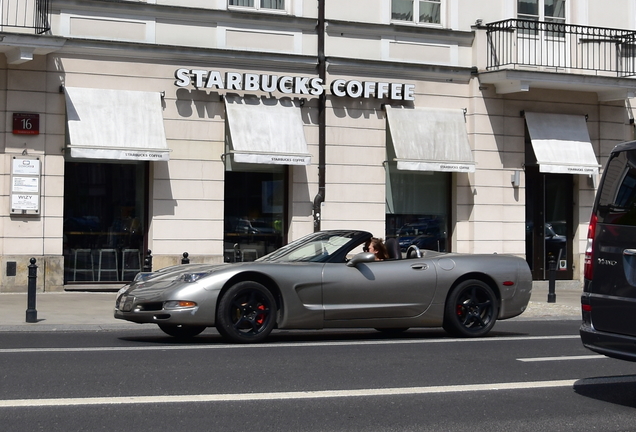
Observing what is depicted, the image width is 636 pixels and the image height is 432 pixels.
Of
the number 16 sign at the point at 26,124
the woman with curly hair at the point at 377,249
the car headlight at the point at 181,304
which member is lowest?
the car headlight at the point at 181,304

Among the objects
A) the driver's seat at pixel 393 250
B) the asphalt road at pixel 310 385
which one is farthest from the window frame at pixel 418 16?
the asphalt road at pixel 310 385

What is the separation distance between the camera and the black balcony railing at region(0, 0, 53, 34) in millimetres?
17828

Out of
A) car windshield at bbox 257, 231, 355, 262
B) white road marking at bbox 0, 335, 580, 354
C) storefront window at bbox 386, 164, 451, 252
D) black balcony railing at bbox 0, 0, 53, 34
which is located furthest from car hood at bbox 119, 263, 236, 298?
storefront window at bbox 386, 164, 451, 252

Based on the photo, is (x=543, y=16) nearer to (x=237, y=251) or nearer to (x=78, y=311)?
(x=237, y=251)

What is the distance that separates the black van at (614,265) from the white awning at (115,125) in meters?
12.2

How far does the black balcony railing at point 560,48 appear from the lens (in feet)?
71.4

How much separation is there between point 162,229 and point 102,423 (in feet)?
42.7

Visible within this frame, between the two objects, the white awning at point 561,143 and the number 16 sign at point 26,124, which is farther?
the white awning at point 561,143

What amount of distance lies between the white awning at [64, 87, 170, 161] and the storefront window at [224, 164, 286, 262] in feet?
6.52

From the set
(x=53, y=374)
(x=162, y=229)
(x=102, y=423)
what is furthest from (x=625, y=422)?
(x=162, y=229)

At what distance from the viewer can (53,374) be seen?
8.23m

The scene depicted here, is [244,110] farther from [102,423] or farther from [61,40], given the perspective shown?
[102,423]

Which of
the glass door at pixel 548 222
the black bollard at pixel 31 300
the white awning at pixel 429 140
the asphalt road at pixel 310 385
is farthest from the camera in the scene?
the glass door at pixel 548 222

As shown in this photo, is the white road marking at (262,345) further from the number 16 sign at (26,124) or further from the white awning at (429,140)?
the white awning at (429,140)
